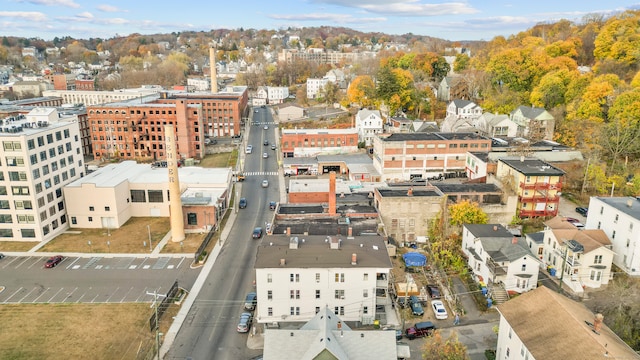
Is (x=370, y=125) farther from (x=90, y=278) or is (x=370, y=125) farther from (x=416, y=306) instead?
(x=90, y=278)

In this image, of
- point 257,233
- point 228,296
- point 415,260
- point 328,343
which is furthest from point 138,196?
point 328,343

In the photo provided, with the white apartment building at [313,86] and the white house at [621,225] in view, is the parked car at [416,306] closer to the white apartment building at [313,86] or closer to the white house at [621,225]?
the white house at [621,225]

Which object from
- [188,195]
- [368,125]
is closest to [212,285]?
[188,195]

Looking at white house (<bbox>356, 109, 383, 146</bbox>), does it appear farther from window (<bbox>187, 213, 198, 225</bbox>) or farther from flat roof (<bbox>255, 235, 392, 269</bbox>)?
flat roof (<bbox>255, 235, 392, 269</bbox>)

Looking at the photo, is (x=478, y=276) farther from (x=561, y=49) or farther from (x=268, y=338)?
(x=561, y=49)

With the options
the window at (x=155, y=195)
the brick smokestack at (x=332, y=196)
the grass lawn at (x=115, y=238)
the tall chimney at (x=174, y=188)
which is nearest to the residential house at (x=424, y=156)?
the brick smokestack at (x=332, y=196)

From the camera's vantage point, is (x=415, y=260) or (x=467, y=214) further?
(x=467, y=214)

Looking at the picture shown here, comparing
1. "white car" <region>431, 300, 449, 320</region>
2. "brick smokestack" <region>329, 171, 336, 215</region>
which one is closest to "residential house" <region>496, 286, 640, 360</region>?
"white car" <region>431, 300, 449, 320</region>
